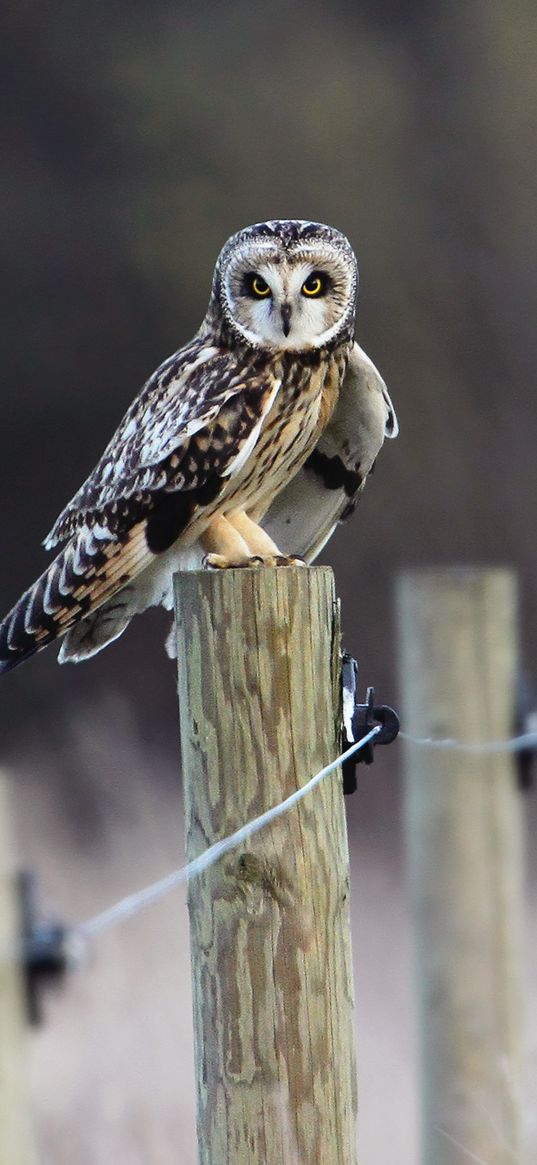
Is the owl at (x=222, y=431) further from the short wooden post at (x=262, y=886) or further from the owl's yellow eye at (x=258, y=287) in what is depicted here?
the short wooden post at (x=262, y=886)

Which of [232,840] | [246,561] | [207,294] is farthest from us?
[207,294]

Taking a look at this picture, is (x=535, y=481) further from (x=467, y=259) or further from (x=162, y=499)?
(x=162, y=499)

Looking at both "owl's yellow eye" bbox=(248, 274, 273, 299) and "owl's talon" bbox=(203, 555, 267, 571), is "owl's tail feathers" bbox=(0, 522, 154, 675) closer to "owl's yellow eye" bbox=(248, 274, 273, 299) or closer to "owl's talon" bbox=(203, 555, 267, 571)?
"owl's talon" bbox=(203, 555, 267, 571)

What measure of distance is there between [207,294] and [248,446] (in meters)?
4.33

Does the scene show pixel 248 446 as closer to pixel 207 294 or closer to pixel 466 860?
pixel 466 860

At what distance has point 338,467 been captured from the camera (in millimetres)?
2010

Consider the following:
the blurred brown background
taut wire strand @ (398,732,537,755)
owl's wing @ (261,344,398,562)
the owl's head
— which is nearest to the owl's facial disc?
the owl's head

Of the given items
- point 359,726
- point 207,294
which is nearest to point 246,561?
point 359,726

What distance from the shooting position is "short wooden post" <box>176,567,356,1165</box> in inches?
46.8

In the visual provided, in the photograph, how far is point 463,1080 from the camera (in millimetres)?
1860

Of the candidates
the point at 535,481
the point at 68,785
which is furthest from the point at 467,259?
the point at 68,785

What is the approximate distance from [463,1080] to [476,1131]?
63 millimetres

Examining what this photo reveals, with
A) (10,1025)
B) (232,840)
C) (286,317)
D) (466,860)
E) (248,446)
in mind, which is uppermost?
(286,317)

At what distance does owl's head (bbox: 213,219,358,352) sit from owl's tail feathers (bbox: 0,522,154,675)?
261 mm
